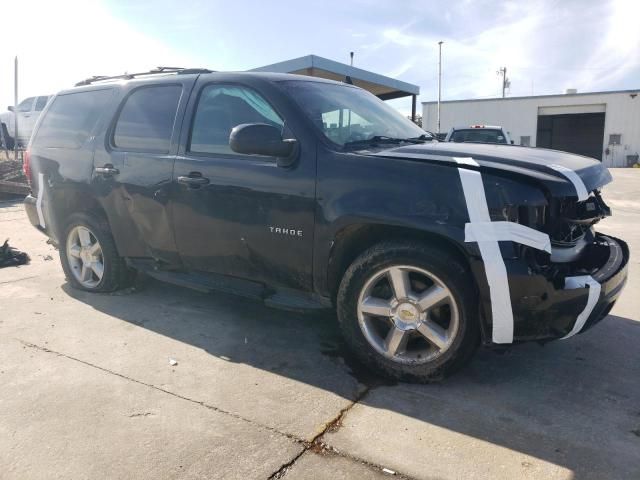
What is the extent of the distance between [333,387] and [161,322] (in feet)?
5.69

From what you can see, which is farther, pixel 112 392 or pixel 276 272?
pixel 276 272

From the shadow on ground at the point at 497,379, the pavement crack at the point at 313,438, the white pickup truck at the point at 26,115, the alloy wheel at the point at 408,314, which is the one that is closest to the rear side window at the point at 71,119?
the shadow on ground at the point at 497,379

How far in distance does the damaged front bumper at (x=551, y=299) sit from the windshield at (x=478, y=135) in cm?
923

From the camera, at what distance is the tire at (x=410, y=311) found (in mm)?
2957

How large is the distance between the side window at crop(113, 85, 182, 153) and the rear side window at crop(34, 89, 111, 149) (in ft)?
1.21

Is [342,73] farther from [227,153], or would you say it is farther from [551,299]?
[551,299]

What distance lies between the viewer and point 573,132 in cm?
A: 3962

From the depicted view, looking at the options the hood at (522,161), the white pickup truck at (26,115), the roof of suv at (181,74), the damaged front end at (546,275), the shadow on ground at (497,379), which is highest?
the white pickup truck at (26,115)

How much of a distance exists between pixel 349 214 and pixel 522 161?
3.31 feet

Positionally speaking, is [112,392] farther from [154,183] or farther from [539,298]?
[539,298]

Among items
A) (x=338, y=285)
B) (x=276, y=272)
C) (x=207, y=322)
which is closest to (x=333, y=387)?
(x=338, y=285)

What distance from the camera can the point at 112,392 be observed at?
3.09m

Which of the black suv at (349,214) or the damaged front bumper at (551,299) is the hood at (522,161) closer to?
the black suv at (349,214)

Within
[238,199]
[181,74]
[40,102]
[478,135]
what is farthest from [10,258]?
[40,102]
